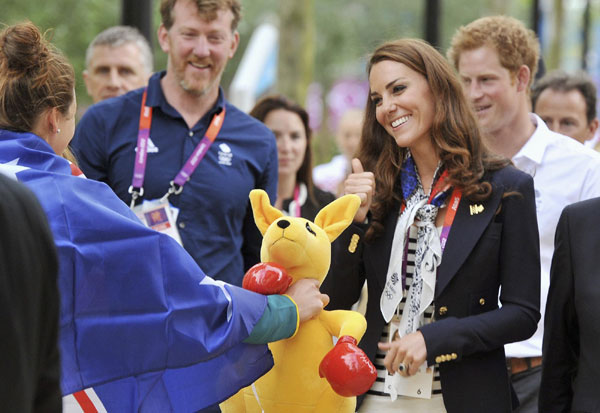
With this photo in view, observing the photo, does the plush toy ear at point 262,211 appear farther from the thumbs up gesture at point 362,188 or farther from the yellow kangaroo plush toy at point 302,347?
the thumbs up gesture at point 362,188

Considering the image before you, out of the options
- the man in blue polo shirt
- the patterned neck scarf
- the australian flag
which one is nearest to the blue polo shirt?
the man in blue polo shirt

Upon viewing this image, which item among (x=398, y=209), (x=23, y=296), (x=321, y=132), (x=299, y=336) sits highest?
(x=23, y=296)

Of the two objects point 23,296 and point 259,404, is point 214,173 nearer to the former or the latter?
point 259,404

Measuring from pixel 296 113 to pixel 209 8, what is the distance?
199 cm

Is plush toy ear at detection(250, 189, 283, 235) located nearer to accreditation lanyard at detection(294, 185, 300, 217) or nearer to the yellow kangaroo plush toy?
the yellow kangaroo plush toy

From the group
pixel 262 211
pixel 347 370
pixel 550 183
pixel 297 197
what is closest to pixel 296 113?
pixel 297 197

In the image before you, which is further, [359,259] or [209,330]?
[359,259]

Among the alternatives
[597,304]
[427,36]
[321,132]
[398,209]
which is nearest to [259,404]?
[398,209]

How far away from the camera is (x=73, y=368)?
10.1 feet

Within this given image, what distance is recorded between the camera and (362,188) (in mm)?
3826

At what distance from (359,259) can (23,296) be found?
6.67 feet

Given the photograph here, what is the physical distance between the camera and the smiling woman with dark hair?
3.58 meters

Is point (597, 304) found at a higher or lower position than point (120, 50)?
lower

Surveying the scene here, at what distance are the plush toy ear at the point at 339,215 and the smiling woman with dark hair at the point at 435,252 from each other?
115 millimetres
